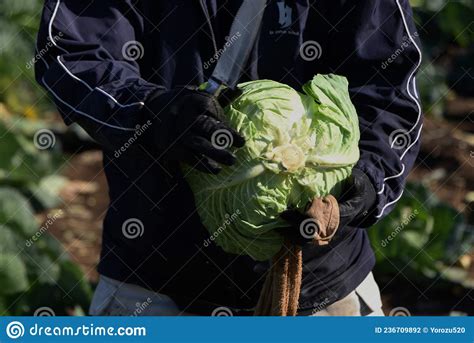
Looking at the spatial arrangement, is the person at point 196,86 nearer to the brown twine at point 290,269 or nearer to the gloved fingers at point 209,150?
the brown twine at point 290,269

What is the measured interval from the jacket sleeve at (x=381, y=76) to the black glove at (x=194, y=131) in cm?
61

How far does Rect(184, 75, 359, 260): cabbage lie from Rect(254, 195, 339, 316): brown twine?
48 millimetres

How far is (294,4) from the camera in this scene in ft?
9.82

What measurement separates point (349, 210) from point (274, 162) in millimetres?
253

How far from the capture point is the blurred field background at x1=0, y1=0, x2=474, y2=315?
4758 millimetres

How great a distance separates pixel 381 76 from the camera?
312 cm

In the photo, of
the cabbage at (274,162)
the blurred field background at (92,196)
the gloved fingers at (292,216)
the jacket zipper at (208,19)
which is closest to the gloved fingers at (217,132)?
the cabbage at (274,162)

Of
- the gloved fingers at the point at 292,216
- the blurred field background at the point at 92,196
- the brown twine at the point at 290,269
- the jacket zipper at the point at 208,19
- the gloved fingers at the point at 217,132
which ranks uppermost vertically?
the jacket zipper at the point at 208,19

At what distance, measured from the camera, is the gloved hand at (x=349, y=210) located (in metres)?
2.67

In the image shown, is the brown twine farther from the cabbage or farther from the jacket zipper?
the jacket zipper

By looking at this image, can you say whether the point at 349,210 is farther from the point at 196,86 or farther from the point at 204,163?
the point at 196,86

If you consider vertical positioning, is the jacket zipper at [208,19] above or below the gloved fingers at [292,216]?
above

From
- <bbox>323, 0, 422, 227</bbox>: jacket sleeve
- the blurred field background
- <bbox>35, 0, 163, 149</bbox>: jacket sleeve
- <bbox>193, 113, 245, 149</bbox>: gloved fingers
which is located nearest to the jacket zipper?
<bbox>35, 0, 163, 149</bbox>: jacket sleeve

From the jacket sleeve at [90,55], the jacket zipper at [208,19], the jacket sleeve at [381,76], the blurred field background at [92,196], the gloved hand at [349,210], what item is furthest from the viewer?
the blurred field background at [92,196]
